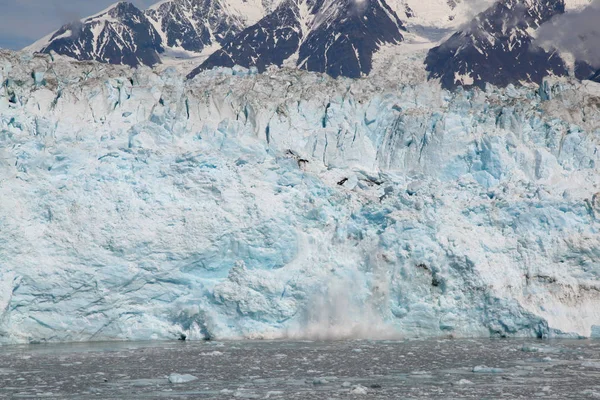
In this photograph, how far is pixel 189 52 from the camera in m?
119

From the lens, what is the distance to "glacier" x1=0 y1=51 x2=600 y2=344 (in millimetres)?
21562

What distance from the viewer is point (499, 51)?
350 feet

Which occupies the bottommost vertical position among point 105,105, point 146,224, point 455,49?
point 146,224

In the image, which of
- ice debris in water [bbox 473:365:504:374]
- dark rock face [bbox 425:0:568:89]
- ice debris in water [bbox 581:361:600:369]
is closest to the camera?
ice debris in water [bbox 473:365:504:374]

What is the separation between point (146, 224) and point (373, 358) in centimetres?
688

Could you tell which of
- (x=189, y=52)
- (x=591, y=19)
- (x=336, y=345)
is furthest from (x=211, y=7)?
(x=336, y=345)

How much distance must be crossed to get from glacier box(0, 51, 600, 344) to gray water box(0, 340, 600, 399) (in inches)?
39.6

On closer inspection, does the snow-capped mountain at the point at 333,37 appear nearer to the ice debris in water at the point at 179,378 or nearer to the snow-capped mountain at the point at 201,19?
the snow-capped mountain at the point at 201,19

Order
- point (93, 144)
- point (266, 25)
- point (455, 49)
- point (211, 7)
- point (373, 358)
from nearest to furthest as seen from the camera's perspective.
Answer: point (373, 358), point (93, 144), point (455, 49), point (266, 25), point (211, 7)

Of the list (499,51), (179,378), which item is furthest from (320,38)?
(179,378)

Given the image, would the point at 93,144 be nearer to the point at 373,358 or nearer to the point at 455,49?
the point at 373,358

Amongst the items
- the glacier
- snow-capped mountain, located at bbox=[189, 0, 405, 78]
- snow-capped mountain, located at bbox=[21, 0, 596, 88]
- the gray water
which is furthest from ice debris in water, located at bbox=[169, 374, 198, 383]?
snow-capped mountain, located at bbox=[189, 0, 405, 78]

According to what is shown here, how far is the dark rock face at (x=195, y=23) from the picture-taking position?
396 ft

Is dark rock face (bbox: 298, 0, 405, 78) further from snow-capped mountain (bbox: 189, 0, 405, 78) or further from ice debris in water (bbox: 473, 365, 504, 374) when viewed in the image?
ice debris in water (bbox: 473, 365, 504, 374)
